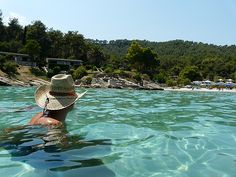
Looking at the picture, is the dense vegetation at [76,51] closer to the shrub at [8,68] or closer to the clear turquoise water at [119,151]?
the shrub at [8,68]

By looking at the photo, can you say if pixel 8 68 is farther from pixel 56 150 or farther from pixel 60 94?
pixel 56 150

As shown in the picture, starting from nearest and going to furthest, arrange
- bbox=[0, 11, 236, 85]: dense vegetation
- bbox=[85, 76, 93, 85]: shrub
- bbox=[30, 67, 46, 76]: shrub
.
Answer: bbox=[85, 76, 93, 85]: shrub < bbox=[30, 67, 46, 76]: shrub < bbox=[0, 11, 236, 85]: dense vegetation

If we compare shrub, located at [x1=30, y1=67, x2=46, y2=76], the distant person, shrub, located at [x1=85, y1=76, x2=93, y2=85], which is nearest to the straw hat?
the distant person

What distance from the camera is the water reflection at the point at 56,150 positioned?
4232mm

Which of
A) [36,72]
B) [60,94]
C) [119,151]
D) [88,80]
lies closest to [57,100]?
[60,94]

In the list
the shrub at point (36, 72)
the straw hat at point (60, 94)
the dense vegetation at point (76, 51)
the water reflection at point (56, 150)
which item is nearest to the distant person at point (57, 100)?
the straw hat at point (60, 94)

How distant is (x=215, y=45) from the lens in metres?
167

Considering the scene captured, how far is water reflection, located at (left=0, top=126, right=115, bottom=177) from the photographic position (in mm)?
4232

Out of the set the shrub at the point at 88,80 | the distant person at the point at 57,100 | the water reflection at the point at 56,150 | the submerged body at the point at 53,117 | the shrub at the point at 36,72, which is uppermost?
the distant person at the point at 57,100

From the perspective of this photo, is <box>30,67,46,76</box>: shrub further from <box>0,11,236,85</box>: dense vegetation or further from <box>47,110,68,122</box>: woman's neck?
<box>47,110,68,122</box>: woman's neck

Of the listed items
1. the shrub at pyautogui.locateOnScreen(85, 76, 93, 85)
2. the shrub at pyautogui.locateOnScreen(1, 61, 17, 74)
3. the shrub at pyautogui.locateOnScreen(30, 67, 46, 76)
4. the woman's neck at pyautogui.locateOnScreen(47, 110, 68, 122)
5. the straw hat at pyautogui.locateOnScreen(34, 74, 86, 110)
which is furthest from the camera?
the shrub at pyautogui.locateOnScreen(30, 67, 46, 76)

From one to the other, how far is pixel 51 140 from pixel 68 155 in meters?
0.66

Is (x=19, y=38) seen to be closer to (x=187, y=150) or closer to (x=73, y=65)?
(x=73, y=65)

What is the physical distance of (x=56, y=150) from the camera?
4934 millimetres
